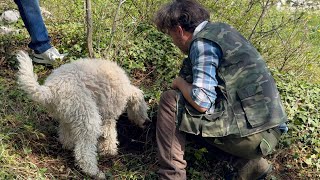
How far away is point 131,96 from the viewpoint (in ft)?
12.6

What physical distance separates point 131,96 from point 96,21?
1.76m

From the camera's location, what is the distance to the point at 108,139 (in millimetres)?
3816

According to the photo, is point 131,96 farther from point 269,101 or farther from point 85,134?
point 269,101

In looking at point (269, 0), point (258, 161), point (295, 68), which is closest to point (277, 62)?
point (295, 68)

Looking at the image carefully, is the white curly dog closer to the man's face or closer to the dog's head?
the dog's head

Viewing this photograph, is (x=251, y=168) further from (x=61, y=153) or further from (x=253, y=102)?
(x=61, y=153)

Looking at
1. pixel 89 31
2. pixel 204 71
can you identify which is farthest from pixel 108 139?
pixel 89 31

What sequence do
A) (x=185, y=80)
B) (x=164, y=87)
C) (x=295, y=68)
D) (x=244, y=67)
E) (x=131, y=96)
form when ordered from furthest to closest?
(x=295, y=68) → (x=164, y=87) → (x=131, y=96) → (x=185, y=80) → (x=244, y=67)

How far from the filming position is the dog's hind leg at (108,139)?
12.5 ft

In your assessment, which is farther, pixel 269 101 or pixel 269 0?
pixel 269 0

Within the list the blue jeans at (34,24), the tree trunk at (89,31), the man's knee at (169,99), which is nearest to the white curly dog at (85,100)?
the man's knee at (169,99)

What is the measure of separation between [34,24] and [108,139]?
1857 mm

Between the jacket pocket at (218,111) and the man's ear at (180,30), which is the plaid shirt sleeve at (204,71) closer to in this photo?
the jacket pocket at (218,111)

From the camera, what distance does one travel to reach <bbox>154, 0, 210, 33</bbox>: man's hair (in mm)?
3250
